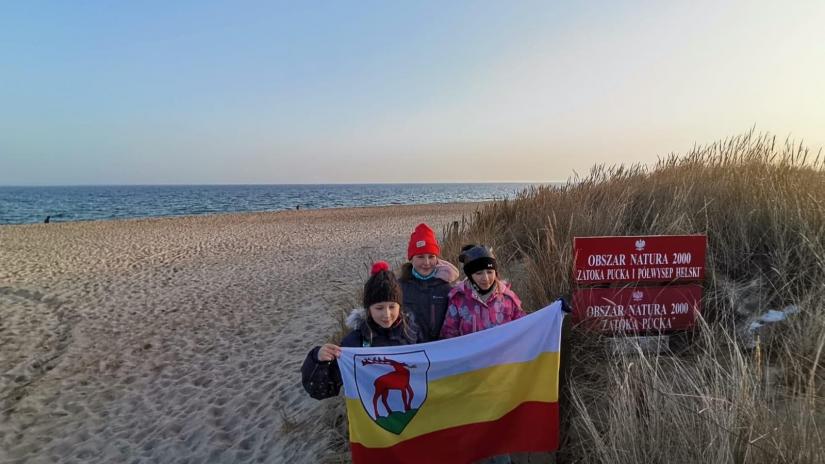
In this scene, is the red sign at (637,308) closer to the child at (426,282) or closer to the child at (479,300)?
the child at (479,300)

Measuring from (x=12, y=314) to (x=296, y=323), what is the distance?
6020 millimetres

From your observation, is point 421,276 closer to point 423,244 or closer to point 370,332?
point 423,244

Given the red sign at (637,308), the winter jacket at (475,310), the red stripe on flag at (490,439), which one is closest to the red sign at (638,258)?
the red sign at (637,308)

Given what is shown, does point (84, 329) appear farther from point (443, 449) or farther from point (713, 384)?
point (713, 384)

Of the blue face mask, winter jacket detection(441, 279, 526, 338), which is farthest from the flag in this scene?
the blue face mask

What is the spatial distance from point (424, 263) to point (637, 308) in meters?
1.81

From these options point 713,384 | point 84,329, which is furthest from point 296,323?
point 713,384

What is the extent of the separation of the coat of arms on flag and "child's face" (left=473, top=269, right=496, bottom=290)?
74 centimetres

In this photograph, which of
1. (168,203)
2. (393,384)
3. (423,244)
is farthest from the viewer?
(168,203)

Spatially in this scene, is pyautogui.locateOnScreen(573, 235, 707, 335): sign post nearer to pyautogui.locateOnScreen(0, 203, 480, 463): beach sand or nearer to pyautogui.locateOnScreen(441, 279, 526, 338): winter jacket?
pyautogui.locateOnScreen(441, 279, 526, 338): winter jacket

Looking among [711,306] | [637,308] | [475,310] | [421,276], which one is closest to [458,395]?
[475,310]

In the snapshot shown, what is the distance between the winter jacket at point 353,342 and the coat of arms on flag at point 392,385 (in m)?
0.17

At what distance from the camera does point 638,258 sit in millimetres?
3648

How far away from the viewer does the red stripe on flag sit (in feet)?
9.68
